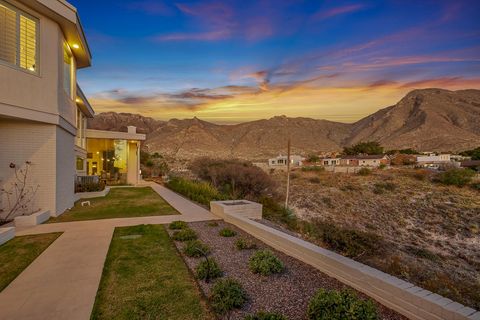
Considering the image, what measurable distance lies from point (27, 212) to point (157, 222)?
3971 mm

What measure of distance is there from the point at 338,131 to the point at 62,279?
91189 mm

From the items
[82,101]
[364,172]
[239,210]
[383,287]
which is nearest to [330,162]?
[364,172]

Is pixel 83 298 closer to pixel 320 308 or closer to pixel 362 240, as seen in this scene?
pixel 320 308

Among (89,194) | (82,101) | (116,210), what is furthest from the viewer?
(82,101)

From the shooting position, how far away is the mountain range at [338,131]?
6275cm

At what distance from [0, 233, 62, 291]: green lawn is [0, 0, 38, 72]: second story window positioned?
494 cm

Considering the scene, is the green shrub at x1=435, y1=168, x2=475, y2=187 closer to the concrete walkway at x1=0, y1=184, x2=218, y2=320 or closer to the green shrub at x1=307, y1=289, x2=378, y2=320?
the green shrub at x1=307, y1=289, x2=378, y2=320

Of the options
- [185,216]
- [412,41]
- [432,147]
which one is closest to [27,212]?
[185,216]

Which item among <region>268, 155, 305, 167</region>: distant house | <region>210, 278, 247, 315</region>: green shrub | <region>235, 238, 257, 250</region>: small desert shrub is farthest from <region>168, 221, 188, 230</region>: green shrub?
<region>268, 155, 305, 167</region>: distant house

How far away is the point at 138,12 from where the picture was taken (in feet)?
50.6

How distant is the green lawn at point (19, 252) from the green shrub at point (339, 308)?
445cm

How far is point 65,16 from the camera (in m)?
8.83

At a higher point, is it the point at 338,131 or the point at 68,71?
the point at 338,131

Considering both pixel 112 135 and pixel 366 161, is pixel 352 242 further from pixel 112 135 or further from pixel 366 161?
pixel 366 161
